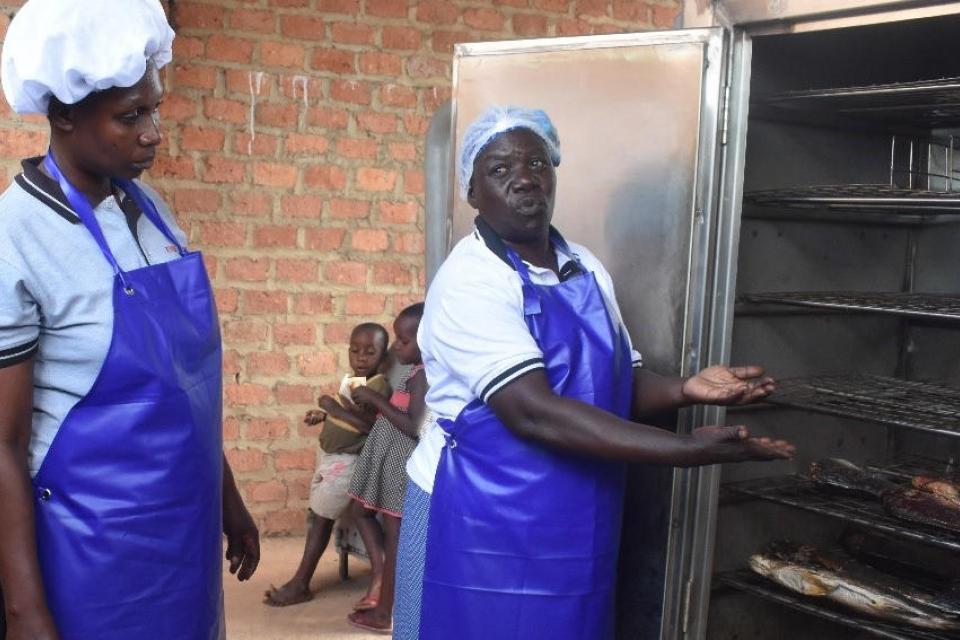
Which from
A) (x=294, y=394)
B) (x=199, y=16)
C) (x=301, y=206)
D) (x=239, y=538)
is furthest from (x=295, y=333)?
(x=239, y=538)

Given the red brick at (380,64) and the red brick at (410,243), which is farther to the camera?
the red brick at (410,243)

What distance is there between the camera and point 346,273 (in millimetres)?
5012

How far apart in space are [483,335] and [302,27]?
3.04 meters

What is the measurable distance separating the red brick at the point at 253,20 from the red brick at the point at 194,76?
0.71ft

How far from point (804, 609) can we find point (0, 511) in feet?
6.05

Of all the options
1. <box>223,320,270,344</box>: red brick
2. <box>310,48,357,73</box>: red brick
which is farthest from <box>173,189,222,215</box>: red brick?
<box>310,48,357,73</box>: red brick

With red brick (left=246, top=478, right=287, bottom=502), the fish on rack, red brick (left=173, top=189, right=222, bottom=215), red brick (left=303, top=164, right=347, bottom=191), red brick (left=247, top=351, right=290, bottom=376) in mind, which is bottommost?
red brick (left=246, top=478, right=287, bottom=502)

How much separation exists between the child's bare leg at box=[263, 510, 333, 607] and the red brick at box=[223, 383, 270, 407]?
676 millimetres

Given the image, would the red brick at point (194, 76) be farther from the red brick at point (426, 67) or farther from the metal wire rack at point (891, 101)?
the metal wire rack at point (891, 101)

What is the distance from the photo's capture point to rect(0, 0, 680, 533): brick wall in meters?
4.72

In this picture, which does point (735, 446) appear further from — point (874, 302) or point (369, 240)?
point (369, 240)

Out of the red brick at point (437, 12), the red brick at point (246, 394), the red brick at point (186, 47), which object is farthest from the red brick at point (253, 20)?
the red brick at point (246, 394)

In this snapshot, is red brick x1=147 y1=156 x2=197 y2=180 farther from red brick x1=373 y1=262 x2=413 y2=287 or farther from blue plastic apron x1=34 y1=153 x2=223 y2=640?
blue plastic apron x1=34 y1=153 x2=223 y2=640

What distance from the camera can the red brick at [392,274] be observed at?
5.07 meters
